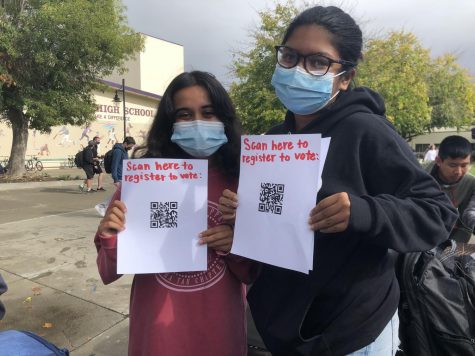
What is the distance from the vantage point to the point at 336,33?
135cm

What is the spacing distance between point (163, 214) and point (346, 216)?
73 centimetres

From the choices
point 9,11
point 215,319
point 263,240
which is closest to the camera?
point 263,240

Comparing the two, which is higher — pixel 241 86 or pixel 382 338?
pixel 241 86

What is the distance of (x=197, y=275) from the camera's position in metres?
1.56

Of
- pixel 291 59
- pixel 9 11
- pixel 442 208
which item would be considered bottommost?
pixel 442 208

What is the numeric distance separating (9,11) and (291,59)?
17.4 meters

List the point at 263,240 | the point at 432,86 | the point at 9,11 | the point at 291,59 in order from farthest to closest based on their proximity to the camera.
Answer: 1. the point at 432,86
2. the point at 9,11
3. the point at 291,59
4. the point at 263,240

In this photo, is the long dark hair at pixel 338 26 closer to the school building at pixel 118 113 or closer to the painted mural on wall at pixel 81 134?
the school building at pixel 118 113

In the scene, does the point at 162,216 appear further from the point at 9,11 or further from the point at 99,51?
the point at 9,11

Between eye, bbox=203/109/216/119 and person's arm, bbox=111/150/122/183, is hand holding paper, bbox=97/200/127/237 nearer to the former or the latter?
eye, bbox=203/109/216/119

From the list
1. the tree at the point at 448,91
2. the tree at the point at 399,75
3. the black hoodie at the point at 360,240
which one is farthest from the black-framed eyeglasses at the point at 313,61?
the tree at the point at 448,91

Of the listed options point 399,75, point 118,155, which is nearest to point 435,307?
point 118,155

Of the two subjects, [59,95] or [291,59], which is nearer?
[291,59]

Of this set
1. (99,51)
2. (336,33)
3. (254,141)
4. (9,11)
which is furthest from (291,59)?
(9,11)
